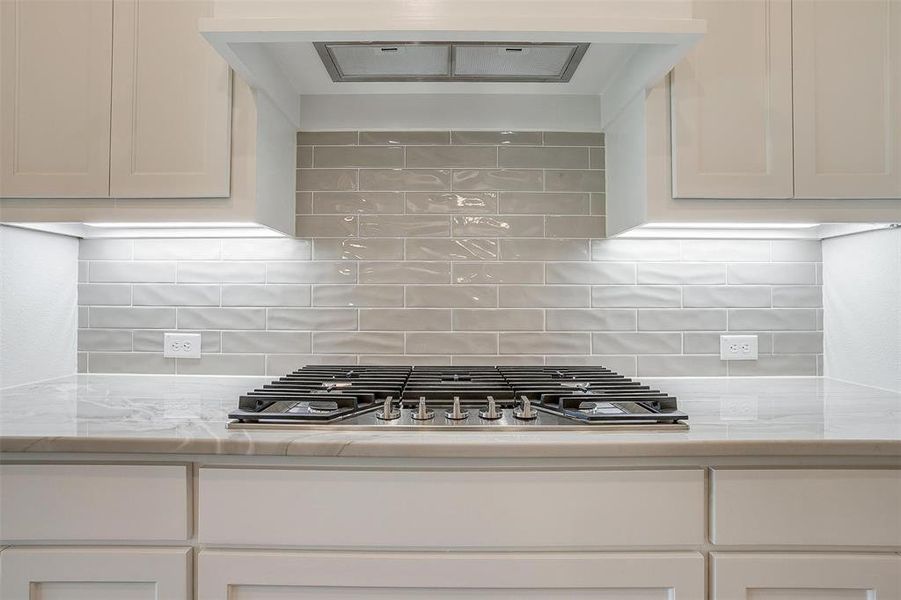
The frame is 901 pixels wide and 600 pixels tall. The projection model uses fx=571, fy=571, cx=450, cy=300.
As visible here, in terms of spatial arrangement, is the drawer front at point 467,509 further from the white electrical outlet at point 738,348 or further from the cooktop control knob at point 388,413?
the white electrical outlet at point 738,348

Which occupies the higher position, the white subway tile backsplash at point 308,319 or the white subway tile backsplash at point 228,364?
the white subway tile backsplash at point 308,319

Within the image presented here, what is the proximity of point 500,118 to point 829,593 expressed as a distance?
4.76ft

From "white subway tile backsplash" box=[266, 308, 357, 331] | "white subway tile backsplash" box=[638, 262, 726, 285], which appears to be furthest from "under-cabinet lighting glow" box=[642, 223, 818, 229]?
"white subway tile backsplash" box=[266, 308, 357, 331]

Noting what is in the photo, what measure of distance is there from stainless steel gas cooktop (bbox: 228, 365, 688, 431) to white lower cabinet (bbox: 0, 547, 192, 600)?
0.28m

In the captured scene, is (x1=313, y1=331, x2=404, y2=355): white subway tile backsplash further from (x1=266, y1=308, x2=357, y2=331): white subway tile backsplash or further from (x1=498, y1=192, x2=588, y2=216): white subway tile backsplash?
(x1=498, y1=192, x2=588, y2=216): white subway tile backsplash

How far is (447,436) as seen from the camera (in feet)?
3.49

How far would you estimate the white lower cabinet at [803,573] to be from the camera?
105 centimetres

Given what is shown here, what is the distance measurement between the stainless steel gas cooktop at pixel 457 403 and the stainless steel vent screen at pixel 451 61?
0.83 meters

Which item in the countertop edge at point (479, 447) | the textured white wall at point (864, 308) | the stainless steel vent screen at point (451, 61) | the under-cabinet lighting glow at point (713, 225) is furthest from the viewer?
the textured white wall at point (864, 308)

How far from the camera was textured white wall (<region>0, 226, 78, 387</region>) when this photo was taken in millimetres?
1624

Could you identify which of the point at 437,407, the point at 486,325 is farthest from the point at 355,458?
the point at 486,325

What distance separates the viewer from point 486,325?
1818 mm

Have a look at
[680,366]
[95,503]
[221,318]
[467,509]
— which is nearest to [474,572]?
[467,509]

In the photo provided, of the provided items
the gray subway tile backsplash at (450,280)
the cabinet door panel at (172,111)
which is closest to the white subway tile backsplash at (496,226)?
the gray subway tile backsplash at (450,280)
